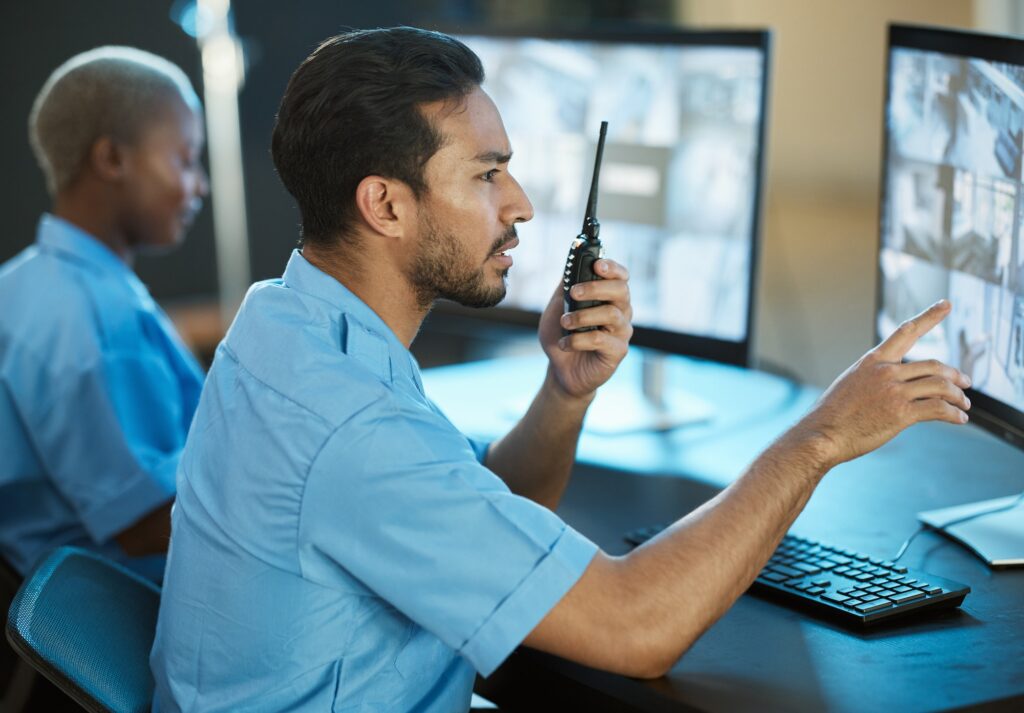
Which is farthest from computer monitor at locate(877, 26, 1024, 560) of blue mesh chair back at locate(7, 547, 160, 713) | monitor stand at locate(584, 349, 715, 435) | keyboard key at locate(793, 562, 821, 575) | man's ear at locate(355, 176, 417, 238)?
blue mesh chair back at locate(7, 547, 160, 713)

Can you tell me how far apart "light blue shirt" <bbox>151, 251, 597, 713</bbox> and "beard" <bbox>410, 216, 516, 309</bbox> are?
71 millimetres

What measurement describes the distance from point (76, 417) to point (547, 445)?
73cm

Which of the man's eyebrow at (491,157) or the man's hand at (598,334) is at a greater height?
the man's eyebrow at (491,157)

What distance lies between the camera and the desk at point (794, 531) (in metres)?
1.11

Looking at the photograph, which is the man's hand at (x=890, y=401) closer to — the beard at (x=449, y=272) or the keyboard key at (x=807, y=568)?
the keyboard key at (x=807, y=568)

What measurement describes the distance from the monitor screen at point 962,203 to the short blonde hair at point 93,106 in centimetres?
118

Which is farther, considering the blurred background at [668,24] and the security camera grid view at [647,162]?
the blurred background at [668,24]

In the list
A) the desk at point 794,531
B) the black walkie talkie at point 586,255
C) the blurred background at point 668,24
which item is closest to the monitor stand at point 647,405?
the desk at point 794,531

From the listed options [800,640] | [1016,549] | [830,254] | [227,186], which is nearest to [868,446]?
[800,640]

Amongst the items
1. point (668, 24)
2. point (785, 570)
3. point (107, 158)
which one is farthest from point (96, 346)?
point (668, 24)

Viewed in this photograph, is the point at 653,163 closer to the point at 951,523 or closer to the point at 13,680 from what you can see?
the point at 951,523

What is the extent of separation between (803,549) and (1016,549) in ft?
0.78

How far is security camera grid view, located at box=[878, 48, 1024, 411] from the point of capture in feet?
4.54

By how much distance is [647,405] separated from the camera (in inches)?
81.5
